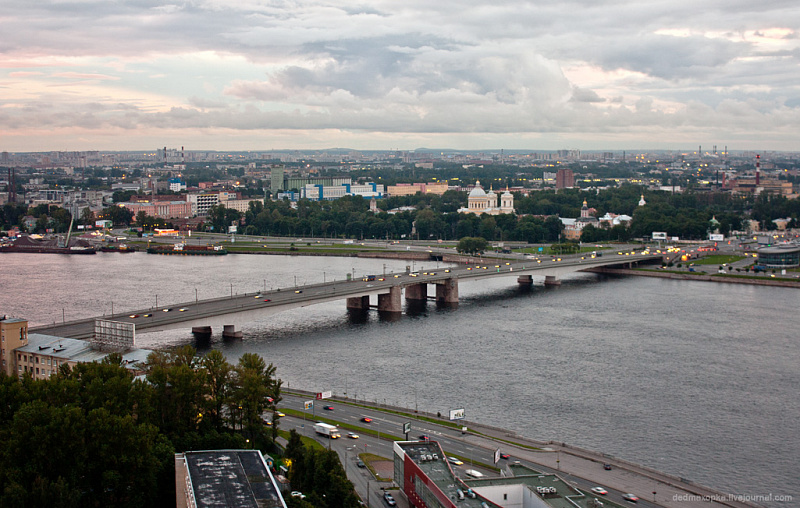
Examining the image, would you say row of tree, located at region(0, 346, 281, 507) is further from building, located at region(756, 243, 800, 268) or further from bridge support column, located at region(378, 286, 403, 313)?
building, located at region(756, 243, 800, 268)

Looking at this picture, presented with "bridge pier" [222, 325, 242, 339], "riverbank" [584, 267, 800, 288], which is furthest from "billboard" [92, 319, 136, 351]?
"riverbank" [584, 267, 800, 288]

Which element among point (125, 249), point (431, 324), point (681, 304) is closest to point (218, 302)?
point (431, 324)

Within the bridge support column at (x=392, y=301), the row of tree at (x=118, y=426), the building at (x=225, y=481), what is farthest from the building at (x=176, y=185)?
the building at (x=225, y=481)

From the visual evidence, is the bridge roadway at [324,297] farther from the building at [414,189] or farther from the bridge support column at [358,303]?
the building at [414,189]

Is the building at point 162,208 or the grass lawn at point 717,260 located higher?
the building at point 162,208

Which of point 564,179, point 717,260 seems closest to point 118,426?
point 717,260

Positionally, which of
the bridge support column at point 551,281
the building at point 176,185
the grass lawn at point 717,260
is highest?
the building at point 176,185

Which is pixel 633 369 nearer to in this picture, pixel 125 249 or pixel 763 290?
pixel 763 290
